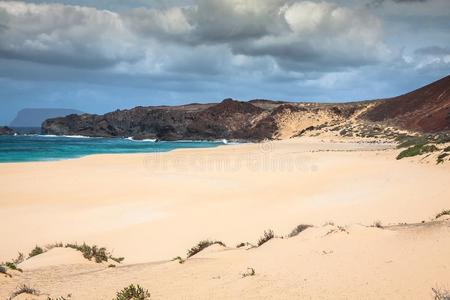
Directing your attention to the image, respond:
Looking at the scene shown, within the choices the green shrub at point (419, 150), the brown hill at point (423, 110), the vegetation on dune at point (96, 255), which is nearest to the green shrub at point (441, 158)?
the green shrub at point (419, 150)

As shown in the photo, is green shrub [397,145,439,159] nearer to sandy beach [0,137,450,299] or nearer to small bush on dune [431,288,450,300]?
sandy beach [0,137,450,299]

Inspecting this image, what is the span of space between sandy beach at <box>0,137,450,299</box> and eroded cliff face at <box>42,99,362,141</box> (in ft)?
224

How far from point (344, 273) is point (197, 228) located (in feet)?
23.3

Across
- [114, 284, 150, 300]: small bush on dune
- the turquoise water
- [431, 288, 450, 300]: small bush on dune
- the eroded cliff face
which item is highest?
the eroded cliff face

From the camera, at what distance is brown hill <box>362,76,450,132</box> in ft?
154

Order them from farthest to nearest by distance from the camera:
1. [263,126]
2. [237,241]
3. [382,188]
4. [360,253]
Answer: [263,126] → [382,188] → [237,241] → [360,253]

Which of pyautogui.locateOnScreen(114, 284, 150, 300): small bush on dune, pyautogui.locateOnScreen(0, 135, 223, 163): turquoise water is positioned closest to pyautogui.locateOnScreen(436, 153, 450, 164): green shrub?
pyautogui.locateOnScreen(114, 284, 150, 300): small bush on dune

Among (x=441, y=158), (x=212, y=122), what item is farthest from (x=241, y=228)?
(x=212, y=122)

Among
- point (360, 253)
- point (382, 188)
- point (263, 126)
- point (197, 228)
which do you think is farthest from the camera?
point (263, 126)

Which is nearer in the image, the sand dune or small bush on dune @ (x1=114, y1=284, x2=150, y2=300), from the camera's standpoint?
the sand dune

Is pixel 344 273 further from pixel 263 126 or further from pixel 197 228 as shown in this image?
pixel 263 126

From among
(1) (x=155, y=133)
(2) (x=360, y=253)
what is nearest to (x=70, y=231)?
(2) (x=360, y=253)

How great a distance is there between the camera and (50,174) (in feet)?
88.7

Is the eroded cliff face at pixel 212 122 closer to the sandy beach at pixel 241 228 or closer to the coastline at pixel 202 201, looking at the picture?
the coastline at pixel 202 201
